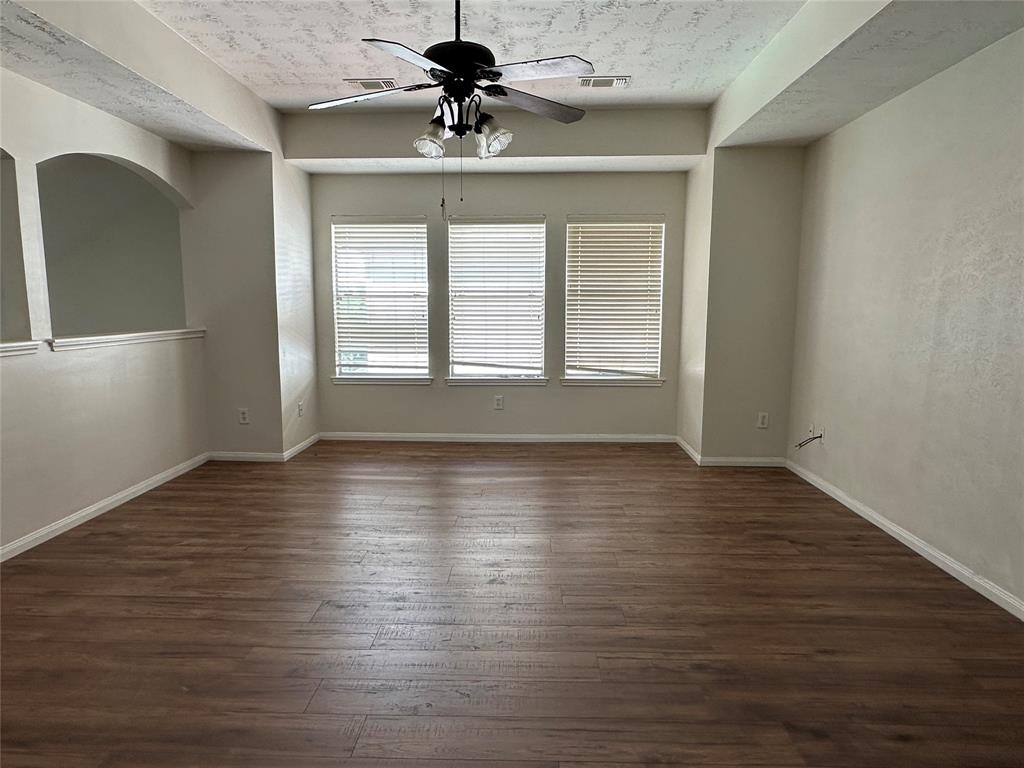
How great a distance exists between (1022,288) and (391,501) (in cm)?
366

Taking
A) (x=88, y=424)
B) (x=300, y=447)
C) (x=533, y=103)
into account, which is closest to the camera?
(x=533, y=103)

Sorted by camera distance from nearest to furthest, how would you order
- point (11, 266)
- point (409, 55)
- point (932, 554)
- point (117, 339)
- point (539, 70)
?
point (409, 55), point (539, 70), point (932, 554), point (11, 266), point (117, 339)

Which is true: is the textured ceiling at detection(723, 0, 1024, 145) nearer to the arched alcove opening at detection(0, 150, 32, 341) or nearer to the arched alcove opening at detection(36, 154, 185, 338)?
the arched alcove opening at detection(0, 150, 32, 341)

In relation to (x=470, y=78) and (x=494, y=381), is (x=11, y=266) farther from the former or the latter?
(x=494, y=381)

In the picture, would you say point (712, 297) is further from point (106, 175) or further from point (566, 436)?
point (106, 175)

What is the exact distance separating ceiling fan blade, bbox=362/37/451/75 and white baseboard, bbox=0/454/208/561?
10.5 ft

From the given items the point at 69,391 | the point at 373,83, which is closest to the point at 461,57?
the point at 373,83

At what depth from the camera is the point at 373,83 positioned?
400 cm

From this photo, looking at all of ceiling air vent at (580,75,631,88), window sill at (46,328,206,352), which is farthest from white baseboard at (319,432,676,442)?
ceiling air vent at (580,75,631,88)

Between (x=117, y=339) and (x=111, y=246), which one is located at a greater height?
(x=111, y=246)

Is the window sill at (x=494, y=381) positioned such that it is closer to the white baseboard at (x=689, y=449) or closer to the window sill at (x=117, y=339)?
the white baseboard at (x=689, y=449)

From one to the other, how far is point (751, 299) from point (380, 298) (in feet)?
11.2

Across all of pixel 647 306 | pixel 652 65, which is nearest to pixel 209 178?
pixel 652 65

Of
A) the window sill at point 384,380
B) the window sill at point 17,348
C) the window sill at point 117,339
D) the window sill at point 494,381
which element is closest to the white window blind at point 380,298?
the window sill at point 384,380
